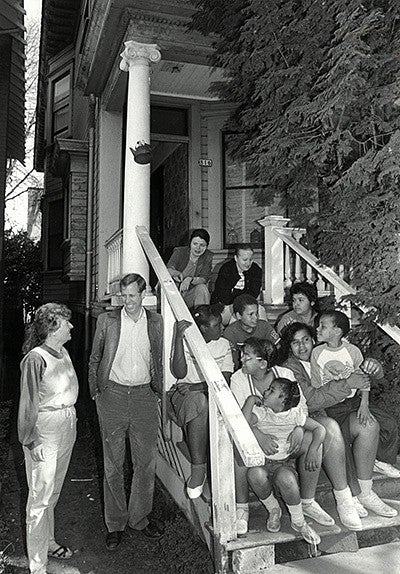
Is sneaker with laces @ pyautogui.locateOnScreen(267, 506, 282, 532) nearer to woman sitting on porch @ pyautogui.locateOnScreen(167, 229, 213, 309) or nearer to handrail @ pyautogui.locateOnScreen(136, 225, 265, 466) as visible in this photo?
handrail @ pyautogui.locateOnScreen(136, 225, 265, 466)

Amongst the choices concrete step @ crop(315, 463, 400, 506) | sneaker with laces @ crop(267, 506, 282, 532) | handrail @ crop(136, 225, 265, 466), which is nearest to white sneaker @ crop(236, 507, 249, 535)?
sneaker with laces @ crop(267, 506, 282, 532)

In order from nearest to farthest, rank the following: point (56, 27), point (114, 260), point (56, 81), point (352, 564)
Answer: point (352, 564), point (114, 260), point (56, 27), point (56, 81)

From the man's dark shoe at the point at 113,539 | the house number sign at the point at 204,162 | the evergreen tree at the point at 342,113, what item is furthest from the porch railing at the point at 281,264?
the man's dark shoe at the point at 113,539

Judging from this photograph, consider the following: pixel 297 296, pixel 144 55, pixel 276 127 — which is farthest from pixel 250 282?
pixel 144 55

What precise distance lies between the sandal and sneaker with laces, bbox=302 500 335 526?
1.75 meters

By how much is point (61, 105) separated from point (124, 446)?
11.7m

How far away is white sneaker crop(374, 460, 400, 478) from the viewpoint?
373 cm

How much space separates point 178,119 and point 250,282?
409 cm

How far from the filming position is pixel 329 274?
192 inches

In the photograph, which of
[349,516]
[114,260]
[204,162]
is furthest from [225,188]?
[349,516]

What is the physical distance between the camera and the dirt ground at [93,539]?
3516 millimetres

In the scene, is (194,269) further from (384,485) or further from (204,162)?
(204,162)

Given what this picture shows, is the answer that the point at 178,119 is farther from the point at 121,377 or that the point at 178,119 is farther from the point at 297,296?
the point at 121,377

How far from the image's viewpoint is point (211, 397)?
3.09 metres
